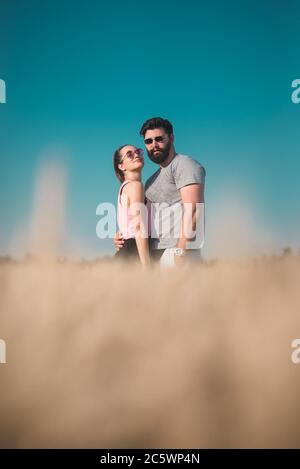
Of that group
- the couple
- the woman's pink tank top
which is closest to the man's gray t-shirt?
the couple

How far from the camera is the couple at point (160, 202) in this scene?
213 cm

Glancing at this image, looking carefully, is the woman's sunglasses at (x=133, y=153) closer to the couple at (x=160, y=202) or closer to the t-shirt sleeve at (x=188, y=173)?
the couple at (x=160, y=202)

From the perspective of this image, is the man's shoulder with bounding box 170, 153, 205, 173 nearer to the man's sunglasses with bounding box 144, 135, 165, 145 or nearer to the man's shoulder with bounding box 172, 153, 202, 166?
the man's shoulder with bounding box 172, 153, 202, 166

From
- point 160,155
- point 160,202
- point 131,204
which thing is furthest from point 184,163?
point 131,204

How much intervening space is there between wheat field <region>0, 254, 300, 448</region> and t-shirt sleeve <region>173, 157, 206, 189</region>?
0.43m

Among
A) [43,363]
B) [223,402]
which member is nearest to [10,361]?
[43,363]

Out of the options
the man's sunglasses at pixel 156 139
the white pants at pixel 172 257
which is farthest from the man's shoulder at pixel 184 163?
the white pants at pixel 172 257

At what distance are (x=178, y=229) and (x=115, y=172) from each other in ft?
1.47

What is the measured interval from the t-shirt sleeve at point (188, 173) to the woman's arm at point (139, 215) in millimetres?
196

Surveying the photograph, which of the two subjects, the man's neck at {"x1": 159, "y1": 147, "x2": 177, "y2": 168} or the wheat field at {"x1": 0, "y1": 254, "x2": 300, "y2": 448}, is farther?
the man's neck at {"x1": 159, "y1": 147, "x2": 177, "y2": 168}

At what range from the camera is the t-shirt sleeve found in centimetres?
214

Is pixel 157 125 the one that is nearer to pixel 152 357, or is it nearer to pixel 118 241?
pixel 118 241

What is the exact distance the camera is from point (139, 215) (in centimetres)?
215

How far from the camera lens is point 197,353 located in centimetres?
204
